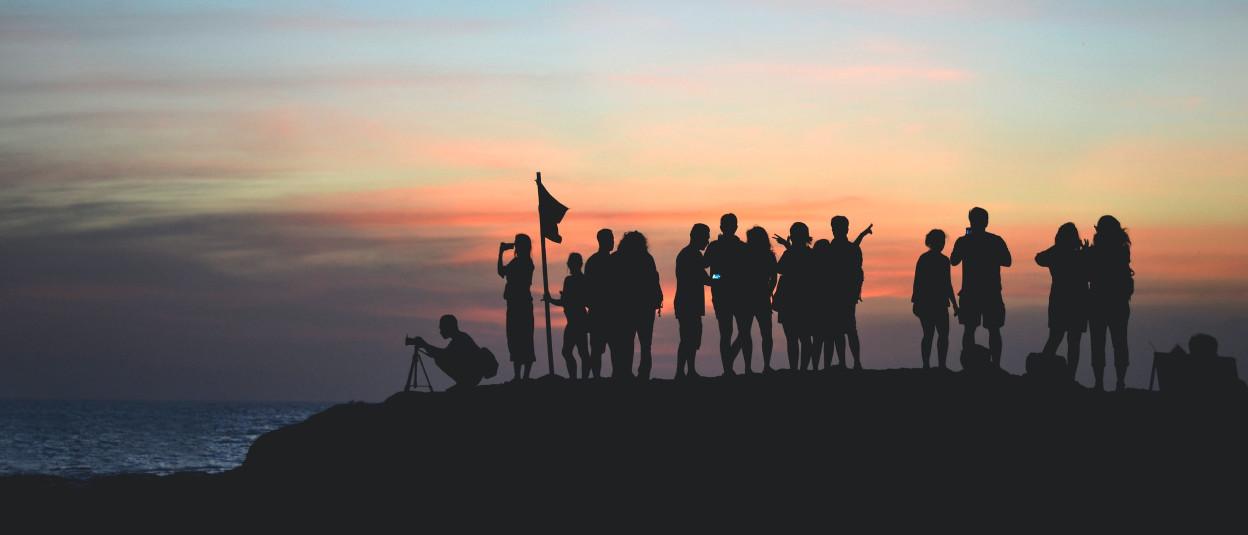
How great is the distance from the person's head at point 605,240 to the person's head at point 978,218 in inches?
200

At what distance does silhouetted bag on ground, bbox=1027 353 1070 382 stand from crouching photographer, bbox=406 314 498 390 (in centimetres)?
854

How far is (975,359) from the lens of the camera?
19000 millimetres

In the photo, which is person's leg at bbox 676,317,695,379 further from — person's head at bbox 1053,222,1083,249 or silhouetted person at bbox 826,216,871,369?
person's head at bbox 1053,222,1083,249

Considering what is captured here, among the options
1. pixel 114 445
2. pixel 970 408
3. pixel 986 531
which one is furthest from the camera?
pixel 114 445

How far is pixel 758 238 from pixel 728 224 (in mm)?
497

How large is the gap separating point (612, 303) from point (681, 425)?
6.32 feet

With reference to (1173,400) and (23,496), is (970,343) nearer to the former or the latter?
(1173,400)

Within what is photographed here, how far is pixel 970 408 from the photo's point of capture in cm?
1681

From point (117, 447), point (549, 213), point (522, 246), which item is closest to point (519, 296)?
point (522, 246)

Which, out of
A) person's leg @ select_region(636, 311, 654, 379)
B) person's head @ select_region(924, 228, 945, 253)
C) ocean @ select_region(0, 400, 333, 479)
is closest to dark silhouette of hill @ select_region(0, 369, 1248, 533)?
person's leg @ select_region(636, 311, 654, 379)

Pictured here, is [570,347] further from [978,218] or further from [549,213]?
[978,218]

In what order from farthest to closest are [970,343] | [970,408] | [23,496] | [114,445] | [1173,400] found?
[114,445]
[23,496]
[970,343]
[970,408]
[1173,400]

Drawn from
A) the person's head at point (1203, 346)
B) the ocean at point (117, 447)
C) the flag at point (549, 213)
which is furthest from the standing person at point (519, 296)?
the ocean at point (117, 447)

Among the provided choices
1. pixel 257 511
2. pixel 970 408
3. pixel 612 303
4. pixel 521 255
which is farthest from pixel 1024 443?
pixel 257 511
